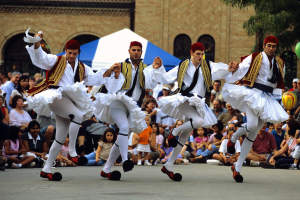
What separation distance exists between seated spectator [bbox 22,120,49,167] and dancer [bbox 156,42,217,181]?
186 inches

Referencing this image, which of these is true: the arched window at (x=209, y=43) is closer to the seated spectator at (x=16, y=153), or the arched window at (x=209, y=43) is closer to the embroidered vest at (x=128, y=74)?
the seated spectator at (x=16, y=153)

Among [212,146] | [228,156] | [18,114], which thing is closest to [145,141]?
[212,146]

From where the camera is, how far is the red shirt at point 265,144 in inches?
673

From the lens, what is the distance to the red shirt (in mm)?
17094

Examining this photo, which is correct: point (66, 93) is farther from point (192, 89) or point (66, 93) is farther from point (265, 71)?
point (265, 71)

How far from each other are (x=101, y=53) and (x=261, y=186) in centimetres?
1232

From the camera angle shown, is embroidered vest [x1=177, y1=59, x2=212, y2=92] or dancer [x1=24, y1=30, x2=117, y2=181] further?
embroidered vest [x1=177, y1=59, x2=212, y2=92]

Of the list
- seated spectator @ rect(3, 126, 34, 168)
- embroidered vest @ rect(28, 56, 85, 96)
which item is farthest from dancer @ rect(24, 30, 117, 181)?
seated spectator @ rect(3, 126, 34, 168)

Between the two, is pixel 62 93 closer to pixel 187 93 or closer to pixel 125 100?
pixel 125 100

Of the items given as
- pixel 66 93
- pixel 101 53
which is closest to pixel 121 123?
pixel 66 93

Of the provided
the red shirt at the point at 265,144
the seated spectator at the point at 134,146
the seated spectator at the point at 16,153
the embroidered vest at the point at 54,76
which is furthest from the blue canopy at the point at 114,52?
the embroidered vest at the point at 54,76

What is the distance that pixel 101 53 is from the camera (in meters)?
22.3

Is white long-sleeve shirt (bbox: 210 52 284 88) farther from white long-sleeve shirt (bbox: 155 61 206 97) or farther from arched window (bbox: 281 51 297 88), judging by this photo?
arched window (bbox: 281 51 297 88)

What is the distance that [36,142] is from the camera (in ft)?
51.7
